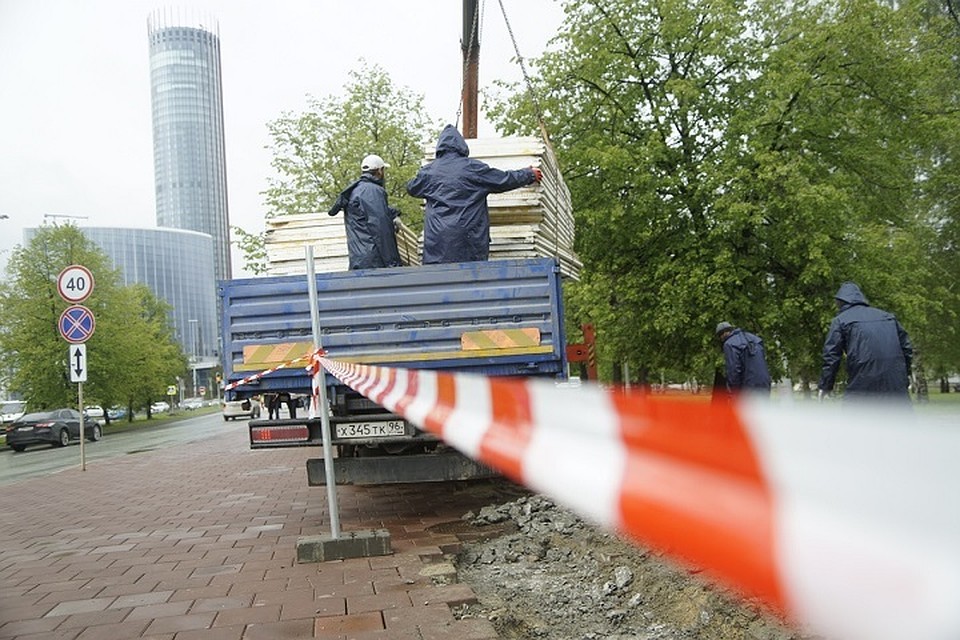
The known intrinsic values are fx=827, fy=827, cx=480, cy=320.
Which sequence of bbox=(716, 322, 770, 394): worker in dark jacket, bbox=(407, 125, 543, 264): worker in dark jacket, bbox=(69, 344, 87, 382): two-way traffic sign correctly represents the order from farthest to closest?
bbox=(69, 344, 87, 382): two-way traffic sign < bbox=(716, 322, 770, 394): worker in dark jacket < bbox=(407, 125, 543, 264): worker in dark jacket

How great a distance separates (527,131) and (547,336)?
42.9 ft

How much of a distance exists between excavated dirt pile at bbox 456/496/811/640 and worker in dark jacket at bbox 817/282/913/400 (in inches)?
116

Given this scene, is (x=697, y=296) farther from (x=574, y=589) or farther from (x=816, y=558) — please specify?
(x=816, y=558)

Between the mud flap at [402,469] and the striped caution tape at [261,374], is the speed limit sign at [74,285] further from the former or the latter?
the mud flap at [402,469]

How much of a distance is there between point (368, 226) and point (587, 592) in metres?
4.34

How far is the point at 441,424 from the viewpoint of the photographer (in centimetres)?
240

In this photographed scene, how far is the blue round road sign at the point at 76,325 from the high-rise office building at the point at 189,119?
8.21 feet

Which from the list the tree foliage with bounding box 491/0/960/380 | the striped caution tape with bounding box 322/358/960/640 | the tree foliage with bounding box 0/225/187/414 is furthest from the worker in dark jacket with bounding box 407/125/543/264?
the tree foliage with bounding box 0/225/187/414

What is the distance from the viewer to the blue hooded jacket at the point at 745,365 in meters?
9.39

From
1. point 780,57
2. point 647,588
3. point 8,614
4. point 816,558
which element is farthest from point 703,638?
point 780,57

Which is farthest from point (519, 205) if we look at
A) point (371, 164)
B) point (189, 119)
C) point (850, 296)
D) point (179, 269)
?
point (179, 269)

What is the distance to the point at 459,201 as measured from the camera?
7594 millimetres

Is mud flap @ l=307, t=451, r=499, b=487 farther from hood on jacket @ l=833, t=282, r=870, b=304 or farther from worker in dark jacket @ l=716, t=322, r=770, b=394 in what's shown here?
worker in dark jacket @ l=716, t=322, r=770, b=394

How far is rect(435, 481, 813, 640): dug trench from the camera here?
3928 mm
